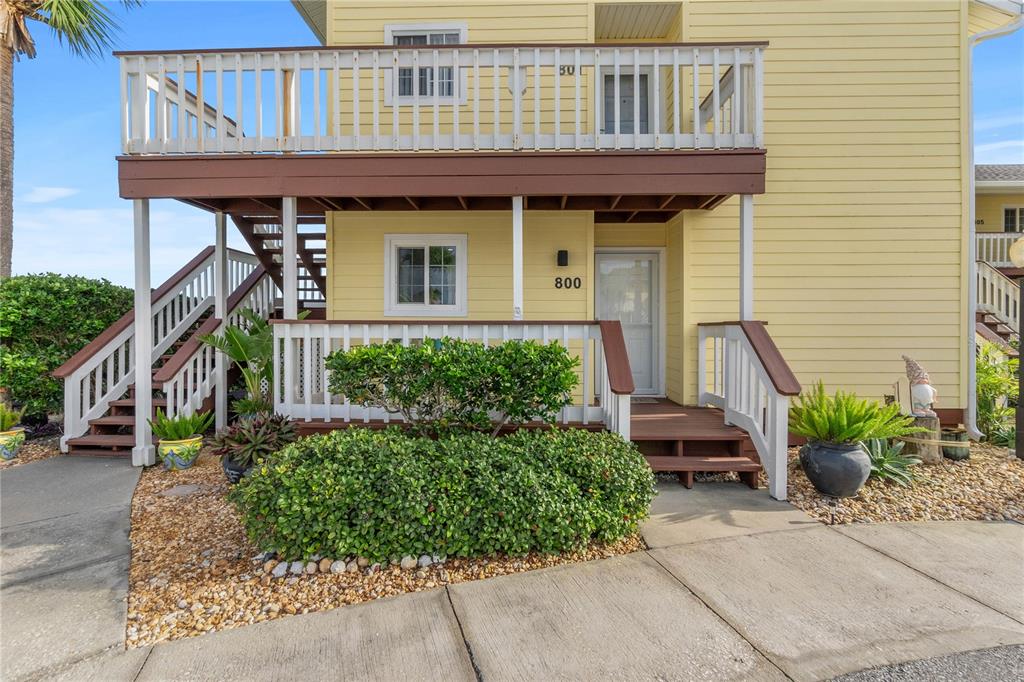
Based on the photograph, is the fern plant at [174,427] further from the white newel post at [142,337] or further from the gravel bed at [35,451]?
the gravel bed at [35,451]

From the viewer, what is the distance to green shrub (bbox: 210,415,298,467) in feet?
14.3

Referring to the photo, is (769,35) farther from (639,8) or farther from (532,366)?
(532,366)

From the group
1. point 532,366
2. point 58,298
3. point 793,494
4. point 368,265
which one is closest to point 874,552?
point 793,494

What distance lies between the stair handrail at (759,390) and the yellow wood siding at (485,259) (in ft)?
5.87

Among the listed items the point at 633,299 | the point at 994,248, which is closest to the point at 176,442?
the point at 633,299

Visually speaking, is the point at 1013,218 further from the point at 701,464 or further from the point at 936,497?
the point at 701,464

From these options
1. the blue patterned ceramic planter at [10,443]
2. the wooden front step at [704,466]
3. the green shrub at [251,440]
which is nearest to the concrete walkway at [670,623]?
the wooden front step at [704,466]

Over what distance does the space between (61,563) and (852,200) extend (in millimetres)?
8402

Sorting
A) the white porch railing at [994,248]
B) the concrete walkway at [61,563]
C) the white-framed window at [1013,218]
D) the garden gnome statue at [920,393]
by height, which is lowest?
the concrete walkway at [61,563]

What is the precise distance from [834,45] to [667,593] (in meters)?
6.86

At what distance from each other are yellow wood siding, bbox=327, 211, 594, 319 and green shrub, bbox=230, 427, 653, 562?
10.8 ft

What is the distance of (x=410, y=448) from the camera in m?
3.70

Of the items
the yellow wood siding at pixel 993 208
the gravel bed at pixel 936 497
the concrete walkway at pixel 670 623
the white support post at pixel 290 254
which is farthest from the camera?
the yellow wood siding at pixel 993 208

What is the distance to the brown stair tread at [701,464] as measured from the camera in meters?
4.62
